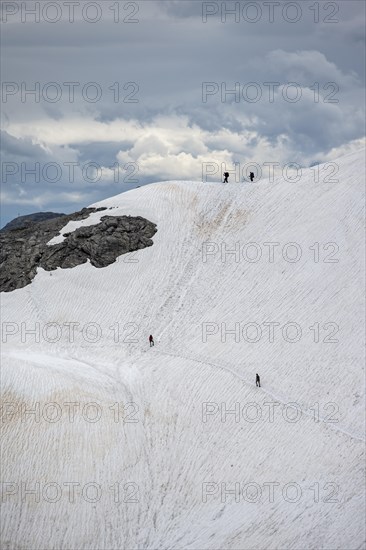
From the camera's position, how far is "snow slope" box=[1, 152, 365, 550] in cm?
4031

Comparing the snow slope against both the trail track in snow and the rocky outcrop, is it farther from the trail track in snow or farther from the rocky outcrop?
the rocky outcrop

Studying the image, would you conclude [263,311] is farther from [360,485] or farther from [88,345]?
[360,485]

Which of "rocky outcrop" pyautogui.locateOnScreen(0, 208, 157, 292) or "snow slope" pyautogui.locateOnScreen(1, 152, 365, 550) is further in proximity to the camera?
"rocky outcrop" pyautogui.locateOnScreen(0, 208, 157, 292)

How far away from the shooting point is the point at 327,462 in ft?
140

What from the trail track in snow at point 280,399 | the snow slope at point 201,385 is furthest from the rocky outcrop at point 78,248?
the trail track in snow at point 280,399

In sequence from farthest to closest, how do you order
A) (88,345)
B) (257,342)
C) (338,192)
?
(338,192)
(88,345)
(257,342)

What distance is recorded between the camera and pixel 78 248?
70.1 metres

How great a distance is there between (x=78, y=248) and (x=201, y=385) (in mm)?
26667

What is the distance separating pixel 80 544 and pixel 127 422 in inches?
390

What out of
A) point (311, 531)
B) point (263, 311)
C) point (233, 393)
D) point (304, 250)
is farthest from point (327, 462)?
point (304, 250)

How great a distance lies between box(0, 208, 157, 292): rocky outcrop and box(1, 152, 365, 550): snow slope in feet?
4.78

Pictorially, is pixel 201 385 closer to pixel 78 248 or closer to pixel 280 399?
pixel 280 399

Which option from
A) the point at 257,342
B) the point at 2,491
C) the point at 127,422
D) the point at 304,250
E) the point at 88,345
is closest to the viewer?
the point at 2,491

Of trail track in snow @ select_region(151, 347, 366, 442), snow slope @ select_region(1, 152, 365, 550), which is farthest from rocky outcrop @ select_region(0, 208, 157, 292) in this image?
trail track in snow @ select_region(151, 347, 366, 442)
